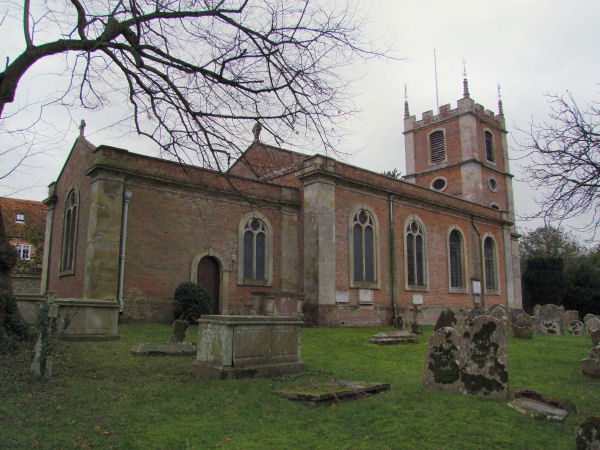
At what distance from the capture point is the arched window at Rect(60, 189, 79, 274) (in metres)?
18.1

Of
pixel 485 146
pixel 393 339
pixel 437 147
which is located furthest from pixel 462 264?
pixel 393 339

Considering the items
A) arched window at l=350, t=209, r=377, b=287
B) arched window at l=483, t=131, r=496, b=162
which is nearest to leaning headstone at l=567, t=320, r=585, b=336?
arched window at l=350, t=209, r=377, b=287

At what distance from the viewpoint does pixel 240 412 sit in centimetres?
559

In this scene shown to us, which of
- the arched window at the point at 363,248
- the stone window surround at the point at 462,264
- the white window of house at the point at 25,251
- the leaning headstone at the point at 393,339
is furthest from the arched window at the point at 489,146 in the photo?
the white window of house at the point at 25,251

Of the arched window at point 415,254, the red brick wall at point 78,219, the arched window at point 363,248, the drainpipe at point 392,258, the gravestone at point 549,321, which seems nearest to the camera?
the red brick wall at point 78,219

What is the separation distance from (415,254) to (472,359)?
58.7ft

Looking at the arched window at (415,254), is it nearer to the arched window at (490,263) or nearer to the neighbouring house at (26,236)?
the arched window at (490,263)

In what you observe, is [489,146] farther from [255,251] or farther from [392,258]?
[255,251]

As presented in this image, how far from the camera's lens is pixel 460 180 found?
34406mm

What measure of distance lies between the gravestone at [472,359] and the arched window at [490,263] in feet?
79.3

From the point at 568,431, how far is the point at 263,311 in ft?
41.2

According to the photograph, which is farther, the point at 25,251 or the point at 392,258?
the point at 25,251

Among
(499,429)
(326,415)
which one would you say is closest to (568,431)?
(499,429)

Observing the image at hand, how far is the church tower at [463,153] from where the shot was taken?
3409cm
